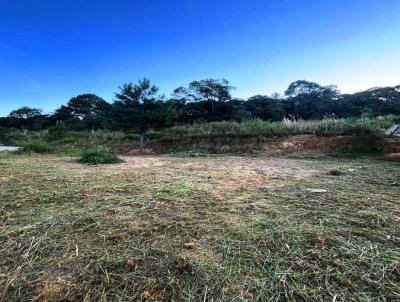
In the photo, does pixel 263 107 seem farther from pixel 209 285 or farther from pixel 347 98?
pixel 209 285

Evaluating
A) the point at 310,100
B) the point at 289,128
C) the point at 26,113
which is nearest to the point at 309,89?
the point at 310,100

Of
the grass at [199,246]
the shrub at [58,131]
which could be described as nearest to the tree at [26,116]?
the shrub at [58,131]

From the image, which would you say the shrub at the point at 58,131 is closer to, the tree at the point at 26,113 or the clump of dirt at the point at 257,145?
the clump of dirt at the point at 257,145

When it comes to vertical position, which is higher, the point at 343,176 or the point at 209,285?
the point at 209,285

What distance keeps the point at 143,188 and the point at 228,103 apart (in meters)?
23.8

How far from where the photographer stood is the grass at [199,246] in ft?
3.93

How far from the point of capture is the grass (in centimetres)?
120

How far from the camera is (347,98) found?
2667cm

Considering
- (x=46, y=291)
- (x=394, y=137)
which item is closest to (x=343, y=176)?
(x=46, y=291)

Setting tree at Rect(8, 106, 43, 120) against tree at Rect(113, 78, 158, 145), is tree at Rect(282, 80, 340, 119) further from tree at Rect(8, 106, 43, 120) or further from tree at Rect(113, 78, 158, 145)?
tree at Rect(8, 106, 43, 120)

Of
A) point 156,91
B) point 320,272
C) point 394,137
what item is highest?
point 156,91

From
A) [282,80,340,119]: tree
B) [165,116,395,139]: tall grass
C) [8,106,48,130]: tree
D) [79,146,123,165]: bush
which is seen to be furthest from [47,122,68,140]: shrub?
[8,106,48,130]: tree

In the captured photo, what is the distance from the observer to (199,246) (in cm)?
159

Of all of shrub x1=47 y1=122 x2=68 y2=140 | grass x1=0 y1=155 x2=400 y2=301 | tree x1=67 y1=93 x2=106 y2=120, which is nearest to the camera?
grass x1=0 y1=155 x2=400 y2=301
